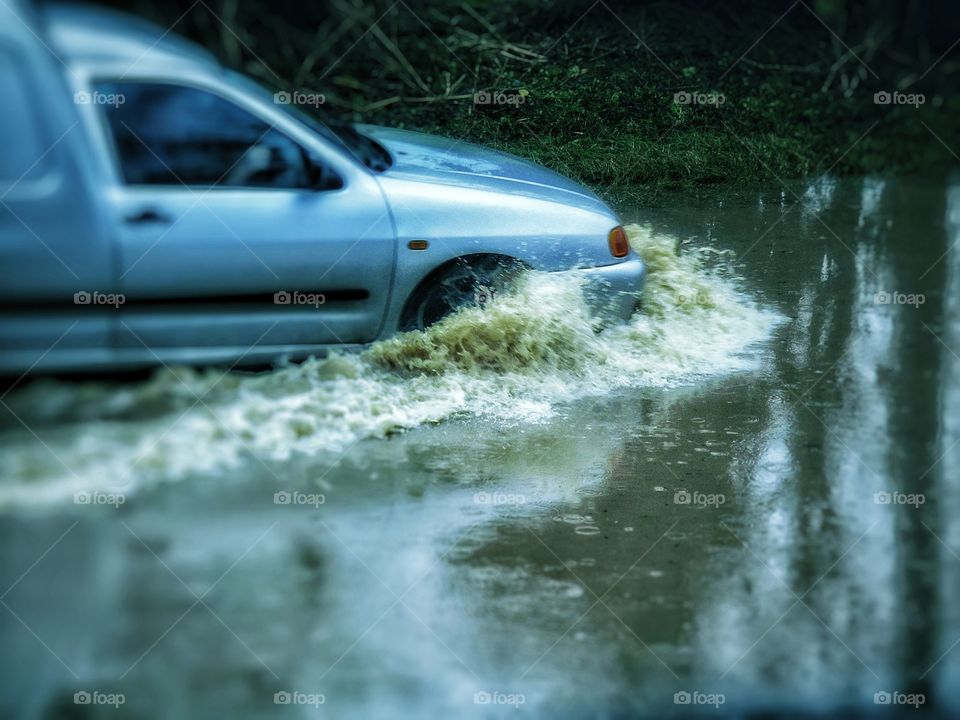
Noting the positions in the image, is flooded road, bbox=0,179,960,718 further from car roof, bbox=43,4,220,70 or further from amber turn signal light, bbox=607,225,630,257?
car roof, bbox=43,4,220,70

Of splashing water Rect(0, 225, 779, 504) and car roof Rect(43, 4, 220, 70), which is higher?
car roof Rect(43, 4, 220, 70)

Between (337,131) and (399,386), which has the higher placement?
(337,131)

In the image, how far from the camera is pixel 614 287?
4.69 m

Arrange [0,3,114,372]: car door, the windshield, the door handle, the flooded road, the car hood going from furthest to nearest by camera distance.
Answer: the car hood
the windshield
the door handle
[0,3,114,372]: car door
the flooded road

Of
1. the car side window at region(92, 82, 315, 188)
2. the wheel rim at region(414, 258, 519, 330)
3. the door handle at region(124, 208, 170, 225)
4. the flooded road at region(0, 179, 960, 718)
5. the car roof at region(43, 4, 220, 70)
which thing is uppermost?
the car roof at region(43, 4, 220, 70)

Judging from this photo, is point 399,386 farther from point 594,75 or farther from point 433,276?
point 594,75

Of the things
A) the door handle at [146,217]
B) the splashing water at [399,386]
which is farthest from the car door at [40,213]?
the splashing water at [399,386]

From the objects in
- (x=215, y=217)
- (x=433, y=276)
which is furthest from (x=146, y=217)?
(x=433, y=276)

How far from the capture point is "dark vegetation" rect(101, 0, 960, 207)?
4.67 m

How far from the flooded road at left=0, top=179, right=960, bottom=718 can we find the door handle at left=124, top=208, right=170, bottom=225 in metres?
Answer: 0.63

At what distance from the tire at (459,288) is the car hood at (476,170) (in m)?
0.34

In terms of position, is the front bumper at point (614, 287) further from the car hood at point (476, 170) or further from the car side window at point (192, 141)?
the car side window at point (192, 141)

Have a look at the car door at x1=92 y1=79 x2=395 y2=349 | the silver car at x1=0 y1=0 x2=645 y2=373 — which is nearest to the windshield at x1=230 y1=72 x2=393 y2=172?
the silver car at x1=0 y1=0 x2=645 y2=373

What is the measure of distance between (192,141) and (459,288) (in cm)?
127
